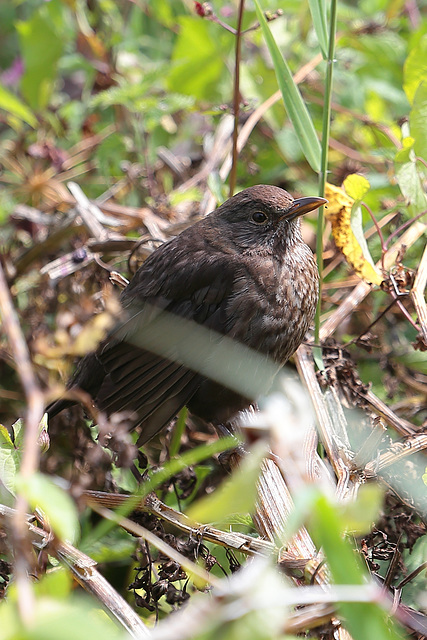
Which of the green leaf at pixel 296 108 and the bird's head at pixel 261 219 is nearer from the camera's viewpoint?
the green leaf at pixel 296 108

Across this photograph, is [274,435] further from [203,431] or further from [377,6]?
[377,6]

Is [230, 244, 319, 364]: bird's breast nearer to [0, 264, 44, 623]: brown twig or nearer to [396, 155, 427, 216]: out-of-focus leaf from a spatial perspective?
[396, 155, 427, 216]: out-of-focus leaf

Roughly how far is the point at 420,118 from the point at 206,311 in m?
1.04

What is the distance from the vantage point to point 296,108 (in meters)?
2.55

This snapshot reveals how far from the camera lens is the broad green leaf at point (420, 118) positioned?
252 cm

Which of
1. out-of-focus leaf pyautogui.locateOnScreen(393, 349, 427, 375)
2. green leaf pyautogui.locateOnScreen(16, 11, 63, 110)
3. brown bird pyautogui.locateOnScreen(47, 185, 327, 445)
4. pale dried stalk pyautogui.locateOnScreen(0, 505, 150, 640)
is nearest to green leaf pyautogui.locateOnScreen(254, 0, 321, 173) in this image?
brown bird pyautogui.locateOnScreen(47, 185, 327, 445)

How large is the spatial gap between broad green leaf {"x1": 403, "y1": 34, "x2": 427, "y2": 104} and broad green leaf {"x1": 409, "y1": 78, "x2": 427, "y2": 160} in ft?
0.75

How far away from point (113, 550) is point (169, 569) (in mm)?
499

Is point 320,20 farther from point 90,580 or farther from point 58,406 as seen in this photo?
point 90,580

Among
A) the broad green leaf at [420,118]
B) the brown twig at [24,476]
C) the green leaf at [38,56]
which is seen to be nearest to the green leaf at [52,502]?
the brown twig at [24,476]

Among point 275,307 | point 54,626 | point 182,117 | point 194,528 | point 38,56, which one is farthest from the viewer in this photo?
point 182,117

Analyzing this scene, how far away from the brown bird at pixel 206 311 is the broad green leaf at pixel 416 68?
2.16 feet

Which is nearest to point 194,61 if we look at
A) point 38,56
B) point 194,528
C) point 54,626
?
point 38,56

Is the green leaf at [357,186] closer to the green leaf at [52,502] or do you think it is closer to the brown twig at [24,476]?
the brown twig at [24,476]
